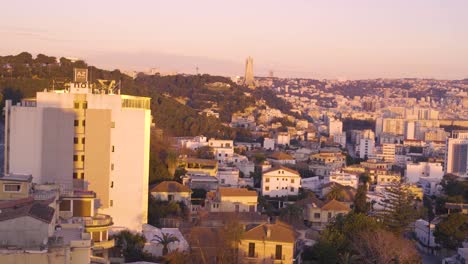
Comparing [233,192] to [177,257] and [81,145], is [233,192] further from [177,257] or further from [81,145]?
[177,257]

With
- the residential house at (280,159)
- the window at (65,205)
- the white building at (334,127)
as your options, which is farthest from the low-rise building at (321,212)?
the white building at (334,127)

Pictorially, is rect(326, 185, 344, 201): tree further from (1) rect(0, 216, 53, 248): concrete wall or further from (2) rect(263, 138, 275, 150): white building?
(2) rect(263, 138, 275, 150): white building

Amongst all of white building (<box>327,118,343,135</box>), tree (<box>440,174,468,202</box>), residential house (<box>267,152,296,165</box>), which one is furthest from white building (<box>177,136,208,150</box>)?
white building (<box>327,118,343,135</box>)

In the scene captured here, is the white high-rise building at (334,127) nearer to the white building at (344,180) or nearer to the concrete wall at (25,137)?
the white building at (344,180)

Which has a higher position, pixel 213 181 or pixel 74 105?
pixel 74 105

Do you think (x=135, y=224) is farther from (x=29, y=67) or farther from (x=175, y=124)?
(x=175, y=124)

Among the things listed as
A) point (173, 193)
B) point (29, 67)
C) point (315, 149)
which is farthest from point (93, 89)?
point (315, 149)

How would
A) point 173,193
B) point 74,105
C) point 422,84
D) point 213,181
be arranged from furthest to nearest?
point 422,84, point 213,181, point 173,193, point 74,105
